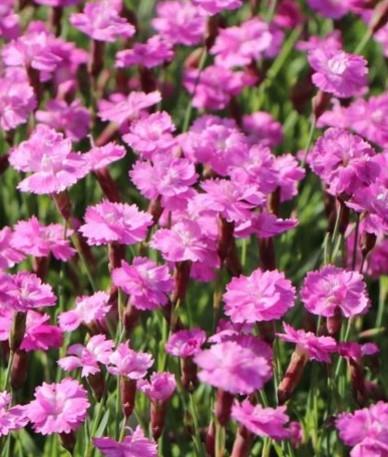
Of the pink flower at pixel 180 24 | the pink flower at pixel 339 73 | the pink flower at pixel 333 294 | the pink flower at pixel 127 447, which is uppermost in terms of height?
the pink flower at pixel 339 73

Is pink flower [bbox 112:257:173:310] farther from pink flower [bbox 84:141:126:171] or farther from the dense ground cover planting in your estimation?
pink flower [bbox 84:141:126:171]

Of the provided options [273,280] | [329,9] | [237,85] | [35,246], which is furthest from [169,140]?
[329,9]

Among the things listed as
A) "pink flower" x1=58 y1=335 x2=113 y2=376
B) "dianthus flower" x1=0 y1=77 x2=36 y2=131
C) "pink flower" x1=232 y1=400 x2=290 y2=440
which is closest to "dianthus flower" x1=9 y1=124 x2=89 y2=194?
"dianthus flower" x1=0 y1=77 x2=36 y2=131

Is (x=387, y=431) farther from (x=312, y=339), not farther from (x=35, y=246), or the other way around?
(x=35, y=246)

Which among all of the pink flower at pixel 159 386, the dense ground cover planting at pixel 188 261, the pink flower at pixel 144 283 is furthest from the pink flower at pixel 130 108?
the pink flower at pixel 159 386

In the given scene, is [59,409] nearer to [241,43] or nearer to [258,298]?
[258,298]

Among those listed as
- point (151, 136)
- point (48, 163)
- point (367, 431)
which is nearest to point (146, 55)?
point (151, 136)

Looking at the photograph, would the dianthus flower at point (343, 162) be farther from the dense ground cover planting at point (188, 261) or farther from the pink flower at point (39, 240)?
the pink flower at point (39, 240)
